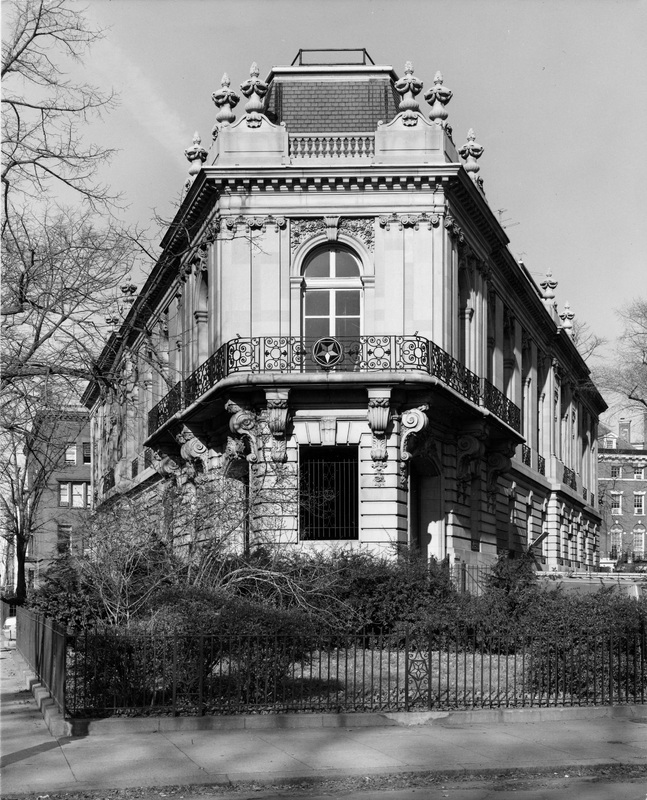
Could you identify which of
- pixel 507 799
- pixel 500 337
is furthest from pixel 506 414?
pixel 507 799

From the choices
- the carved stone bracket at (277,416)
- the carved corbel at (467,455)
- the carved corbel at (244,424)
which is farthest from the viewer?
the carved corbel at (467,455)

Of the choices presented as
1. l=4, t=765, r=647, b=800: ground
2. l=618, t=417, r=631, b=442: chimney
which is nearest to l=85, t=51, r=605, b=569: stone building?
l=4, t=765, r=647, b=800: ground

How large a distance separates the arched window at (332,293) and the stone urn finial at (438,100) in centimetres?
446

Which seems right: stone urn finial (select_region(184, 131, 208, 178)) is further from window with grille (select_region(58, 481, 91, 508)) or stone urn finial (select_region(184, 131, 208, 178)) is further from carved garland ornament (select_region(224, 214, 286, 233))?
window with grille (select_region(58, 481, 91, 508))

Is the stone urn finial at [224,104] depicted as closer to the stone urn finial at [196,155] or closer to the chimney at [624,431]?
the stone urn finial at [196,155]

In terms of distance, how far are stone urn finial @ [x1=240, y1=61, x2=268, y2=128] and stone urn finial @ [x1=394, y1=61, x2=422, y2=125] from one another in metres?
3.55

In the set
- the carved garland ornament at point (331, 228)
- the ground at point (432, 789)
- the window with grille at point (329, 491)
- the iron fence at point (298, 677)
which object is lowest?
the ground at point (432, 789)

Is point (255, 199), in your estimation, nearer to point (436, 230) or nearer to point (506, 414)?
point (436, 230)

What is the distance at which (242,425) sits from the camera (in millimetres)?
28328

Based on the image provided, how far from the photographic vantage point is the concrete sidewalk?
1198 centimetres

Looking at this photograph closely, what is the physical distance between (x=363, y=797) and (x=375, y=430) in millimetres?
16866

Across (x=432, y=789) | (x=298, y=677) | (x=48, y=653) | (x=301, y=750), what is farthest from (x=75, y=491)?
(x=432, y=789)

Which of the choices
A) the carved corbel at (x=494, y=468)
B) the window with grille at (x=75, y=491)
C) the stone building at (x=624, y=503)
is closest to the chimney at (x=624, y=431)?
the stone building at (x=624, y=503)

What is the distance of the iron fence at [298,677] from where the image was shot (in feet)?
49.9
